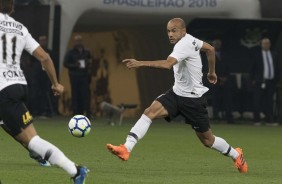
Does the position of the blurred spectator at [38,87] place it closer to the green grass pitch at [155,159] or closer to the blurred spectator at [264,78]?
the green grass pitch at [155,159]

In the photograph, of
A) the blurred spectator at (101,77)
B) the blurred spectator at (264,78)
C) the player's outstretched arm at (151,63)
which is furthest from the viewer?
the blurred spectator at (101,77)

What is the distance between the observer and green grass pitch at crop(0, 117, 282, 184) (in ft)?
42.4

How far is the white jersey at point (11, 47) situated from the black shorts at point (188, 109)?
3.66 meters

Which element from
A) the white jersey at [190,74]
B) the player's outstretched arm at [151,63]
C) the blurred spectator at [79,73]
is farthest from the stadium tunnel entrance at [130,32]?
the player's outstretched arm at [151,63]

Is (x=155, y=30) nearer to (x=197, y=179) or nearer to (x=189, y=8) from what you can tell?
(x=189, y=8)

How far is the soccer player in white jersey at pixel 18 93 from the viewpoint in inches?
416

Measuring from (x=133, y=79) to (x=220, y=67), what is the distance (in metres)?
5.00

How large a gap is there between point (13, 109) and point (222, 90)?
1694 centimetres

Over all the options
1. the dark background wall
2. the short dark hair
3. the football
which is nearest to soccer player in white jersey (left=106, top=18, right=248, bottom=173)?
the football

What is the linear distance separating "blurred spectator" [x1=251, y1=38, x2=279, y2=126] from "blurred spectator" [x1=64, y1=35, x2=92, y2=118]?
4.27 m

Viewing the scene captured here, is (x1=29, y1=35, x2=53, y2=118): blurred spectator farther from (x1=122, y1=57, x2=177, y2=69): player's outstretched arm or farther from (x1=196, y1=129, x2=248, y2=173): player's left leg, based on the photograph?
(x1=122, y1=57, x2=177, y2=69): player's outstretched arm

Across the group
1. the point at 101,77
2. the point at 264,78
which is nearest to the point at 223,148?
the point at 264,78

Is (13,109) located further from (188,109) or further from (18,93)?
(188,109)

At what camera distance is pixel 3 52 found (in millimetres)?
10750
